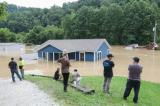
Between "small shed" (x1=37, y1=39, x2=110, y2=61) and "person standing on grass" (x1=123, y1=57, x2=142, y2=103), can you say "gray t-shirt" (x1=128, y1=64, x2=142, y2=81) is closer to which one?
"person standing on grass" (x1=123, y1=57, x2=142, y2=103)

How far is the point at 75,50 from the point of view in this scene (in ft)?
176

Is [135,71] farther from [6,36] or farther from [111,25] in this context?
[6,36]

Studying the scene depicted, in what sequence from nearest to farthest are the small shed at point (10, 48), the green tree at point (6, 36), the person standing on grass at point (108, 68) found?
the person standing on grass at point (108, 68)
the small shed at point (10, 48)
the green tree at point (6, 36)

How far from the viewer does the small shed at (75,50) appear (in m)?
52.8

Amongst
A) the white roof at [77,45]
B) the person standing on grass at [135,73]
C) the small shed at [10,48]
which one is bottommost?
the small shed at [10,48]

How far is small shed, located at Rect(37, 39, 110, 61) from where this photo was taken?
52750mm

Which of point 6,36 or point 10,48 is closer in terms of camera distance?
point 10,48

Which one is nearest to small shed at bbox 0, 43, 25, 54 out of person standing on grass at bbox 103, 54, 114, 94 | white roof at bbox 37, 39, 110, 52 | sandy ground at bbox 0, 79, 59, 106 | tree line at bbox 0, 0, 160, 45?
tree line at bbox 0, 0, 160, 45

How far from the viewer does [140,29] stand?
272 feet

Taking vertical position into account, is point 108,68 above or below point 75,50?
above

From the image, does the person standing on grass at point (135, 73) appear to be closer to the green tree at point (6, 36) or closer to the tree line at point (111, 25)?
the tree line at point (111, 25)

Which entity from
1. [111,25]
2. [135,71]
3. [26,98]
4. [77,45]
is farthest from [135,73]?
[111,25]

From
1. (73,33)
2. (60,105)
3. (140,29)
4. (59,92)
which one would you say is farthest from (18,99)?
(73,33)

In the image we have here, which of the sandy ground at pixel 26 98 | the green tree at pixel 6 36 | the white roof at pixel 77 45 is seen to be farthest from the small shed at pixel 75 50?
the green tree at pixel 6 36
